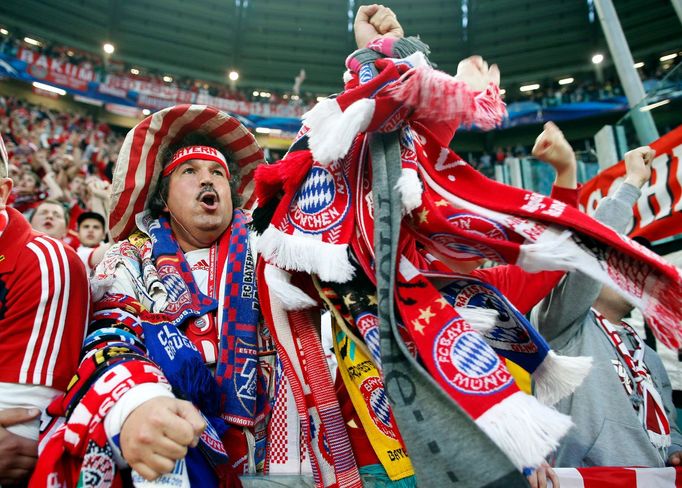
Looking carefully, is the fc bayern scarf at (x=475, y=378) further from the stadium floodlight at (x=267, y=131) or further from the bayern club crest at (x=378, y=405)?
the stadium floodlight at (x=267, y=131)

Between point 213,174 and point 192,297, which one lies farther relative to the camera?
point 213,174

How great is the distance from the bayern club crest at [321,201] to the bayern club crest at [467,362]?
0.33m

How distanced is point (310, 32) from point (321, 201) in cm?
1869

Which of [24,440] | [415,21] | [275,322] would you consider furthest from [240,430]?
[415,21]

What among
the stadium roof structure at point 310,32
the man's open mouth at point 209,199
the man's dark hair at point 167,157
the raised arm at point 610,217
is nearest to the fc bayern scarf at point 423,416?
the raised arm at point 610,217

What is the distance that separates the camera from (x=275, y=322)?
41.4 inches

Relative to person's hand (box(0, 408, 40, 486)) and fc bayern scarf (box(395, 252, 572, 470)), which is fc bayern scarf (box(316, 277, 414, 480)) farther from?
person's hand (box(0, 408, 40, 486))

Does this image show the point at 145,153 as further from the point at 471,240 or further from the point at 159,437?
the point at 471,240

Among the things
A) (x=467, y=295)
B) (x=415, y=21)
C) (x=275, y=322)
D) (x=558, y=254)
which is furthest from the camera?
(x=415, y=21)

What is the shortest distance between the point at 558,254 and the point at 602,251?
0.32 feet

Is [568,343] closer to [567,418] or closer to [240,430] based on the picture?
[567,418]

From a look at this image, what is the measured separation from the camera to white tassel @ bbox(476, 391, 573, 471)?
662 mm

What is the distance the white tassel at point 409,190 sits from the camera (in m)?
0.84

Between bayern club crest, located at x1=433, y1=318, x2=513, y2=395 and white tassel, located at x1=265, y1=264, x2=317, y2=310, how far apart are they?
327 millimetres
